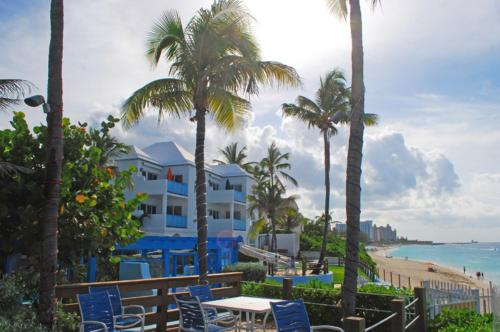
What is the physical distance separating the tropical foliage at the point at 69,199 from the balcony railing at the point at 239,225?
28.1 metres

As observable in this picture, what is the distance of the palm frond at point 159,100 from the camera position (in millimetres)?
11742

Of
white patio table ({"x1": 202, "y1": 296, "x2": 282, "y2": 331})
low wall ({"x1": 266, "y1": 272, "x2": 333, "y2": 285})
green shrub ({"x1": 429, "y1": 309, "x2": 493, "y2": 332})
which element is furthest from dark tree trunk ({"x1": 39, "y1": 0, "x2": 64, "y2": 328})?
low wall ({"x1": 266, "y1": 272, "x2": 333, "y2": 285})

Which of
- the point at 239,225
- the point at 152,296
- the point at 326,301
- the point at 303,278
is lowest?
the point at 303,278

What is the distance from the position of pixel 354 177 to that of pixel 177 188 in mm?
26818

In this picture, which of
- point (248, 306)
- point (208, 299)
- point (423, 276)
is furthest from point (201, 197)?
point (423, 276)

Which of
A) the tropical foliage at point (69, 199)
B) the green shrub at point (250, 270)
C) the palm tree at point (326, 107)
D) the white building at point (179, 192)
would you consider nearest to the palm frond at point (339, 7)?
the tropical foliage at point (69, 199)

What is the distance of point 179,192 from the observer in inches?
1312

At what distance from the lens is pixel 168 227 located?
3183cm

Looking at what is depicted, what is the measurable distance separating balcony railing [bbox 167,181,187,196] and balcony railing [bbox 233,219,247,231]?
19.4 ft

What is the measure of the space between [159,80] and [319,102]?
19.0 m

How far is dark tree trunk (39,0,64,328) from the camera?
632 centimetres

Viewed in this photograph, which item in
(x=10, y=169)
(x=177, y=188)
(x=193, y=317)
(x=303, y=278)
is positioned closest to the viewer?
(x=193, y=317)

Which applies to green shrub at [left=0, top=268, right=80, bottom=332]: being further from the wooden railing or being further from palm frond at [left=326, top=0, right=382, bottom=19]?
palm frond at [left=326, top=0, right=382, bottom=19]

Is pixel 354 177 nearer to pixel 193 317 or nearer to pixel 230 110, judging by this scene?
pixel 193 317
